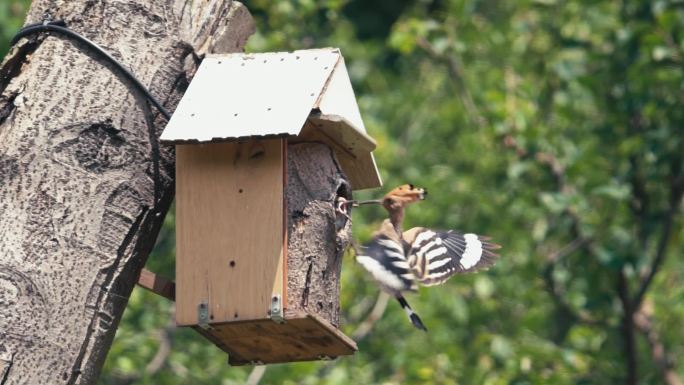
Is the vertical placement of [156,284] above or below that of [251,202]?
below

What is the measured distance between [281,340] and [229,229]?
42 cm

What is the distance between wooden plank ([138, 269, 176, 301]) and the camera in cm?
465

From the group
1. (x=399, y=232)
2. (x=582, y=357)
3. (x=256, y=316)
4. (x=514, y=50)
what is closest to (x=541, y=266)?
(x=582, y=357)

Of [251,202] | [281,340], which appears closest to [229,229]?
[251,202]

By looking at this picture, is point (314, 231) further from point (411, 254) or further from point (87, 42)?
point (87, 42)

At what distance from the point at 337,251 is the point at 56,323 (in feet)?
3.70

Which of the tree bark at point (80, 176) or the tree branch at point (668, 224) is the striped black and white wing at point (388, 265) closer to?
the tree bark at point (80, 176)

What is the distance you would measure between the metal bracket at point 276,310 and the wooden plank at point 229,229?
17mm

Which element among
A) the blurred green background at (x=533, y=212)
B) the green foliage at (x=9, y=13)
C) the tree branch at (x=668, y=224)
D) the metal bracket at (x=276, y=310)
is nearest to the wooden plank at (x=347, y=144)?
the metal bracket at (x=276, y=310)

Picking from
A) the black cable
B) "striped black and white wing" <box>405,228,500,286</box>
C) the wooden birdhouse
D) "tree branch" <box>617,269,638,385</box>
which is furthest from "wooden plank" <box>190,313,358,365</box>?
"tree branch" <box>617,269,638,385</box>

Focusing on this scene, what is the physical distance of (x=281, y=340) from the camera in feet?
15.7

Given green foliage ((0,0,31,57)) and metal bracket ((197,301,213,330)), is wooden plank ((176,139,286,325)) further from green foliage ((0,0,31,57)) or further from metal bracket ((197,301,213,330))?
green foliage ((0,0,31,57))

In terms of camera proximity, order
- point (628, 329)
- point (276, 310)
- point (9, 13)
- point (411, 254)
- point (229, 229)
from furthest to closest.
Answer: point (9, 13) < point (628, 329) < point (411, 254) < point (229, 229) < point (276, 310)

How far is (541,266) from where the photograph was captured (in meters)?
10.7
